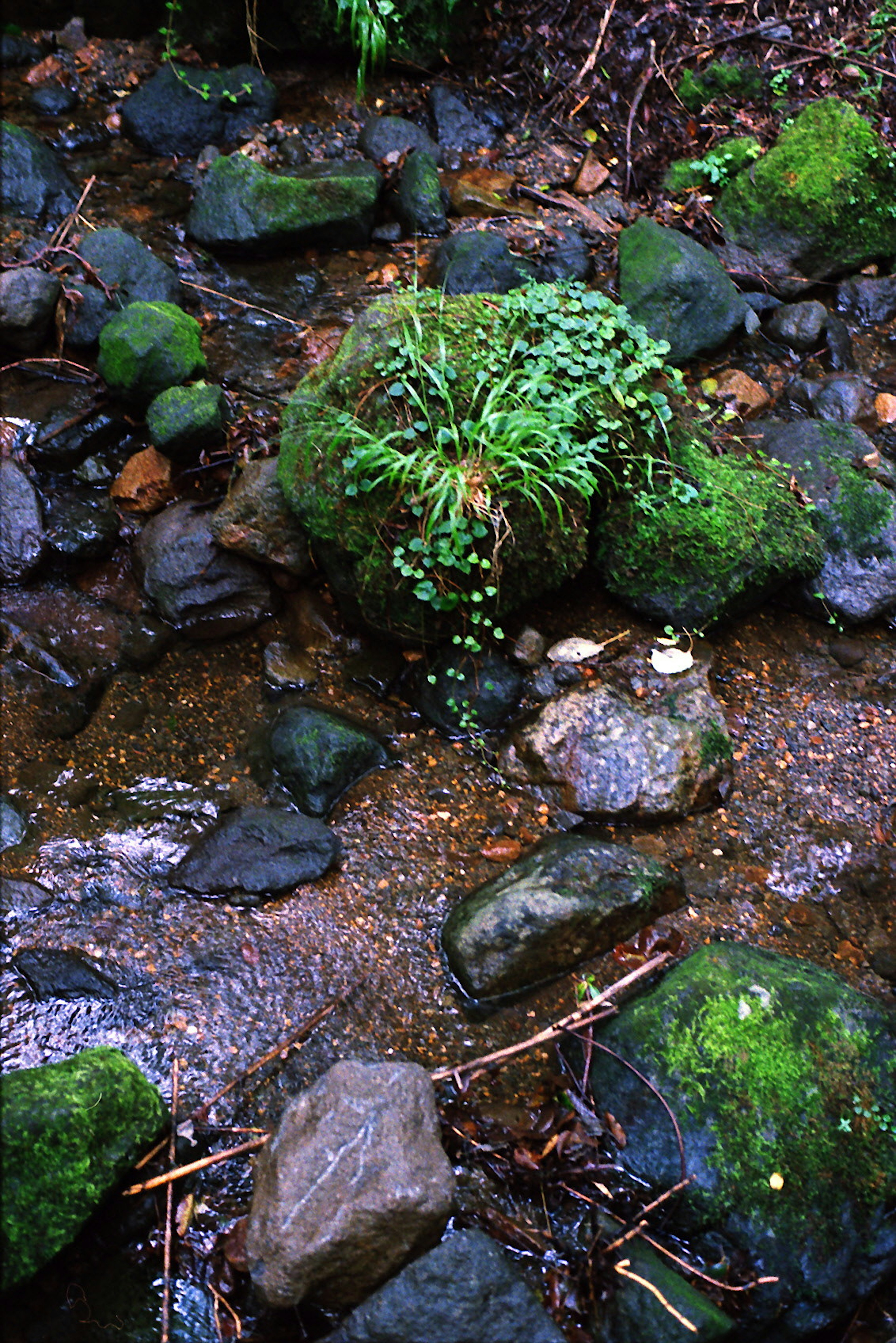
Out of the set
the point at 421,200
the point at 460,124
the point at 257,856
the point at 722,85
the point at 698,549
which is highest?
the point at 722,85

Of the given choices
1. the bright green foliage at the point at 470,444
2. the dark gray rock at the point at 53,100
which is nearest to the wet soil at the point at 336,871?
the bright green foliage at the point at 470,444

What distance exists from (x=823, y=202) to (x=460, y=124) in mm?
2378

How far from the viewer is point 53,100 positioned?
568 cm

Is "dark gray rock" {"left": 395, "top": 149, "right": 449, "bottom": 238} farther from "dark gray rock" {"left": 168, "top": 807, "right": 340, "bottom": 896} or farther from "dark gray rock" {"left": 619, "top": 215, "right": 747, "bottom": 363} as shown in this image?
"dark gray rock" {"left": 168, "top": 807, "right": 340, "bottom": 896}

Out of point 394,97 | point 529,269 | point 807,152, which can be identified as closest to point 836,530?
point 529,269

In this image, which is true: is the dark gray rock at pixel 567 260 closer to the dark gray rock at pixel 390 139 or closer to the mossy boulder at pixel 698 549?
the dark gray rock at pixel 390 139

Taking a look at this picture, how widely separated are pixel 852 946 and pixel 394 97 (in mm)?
5810

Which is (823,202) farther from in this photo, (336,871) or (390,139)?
(336,871)

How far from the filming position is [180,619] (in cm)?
393

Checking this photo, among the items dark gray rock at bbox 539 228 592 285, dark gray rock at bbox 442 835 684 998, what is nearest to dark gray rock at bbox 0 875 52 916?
dark gray rock at bbox 442 835 684 998

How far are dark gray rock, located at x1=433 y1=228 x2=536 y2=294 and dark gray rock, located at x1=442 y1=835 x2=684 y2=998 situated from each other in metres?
3.03

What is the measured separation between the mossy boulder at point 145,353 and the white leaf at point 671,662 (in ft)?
8.35

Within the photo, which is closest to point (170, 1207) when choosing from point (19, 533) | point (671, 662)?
point (671, 662)

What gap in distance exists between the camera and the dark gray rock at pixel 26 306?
4.34 metres
